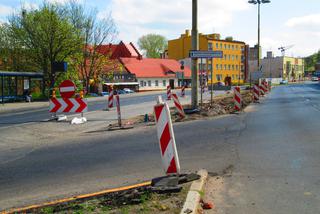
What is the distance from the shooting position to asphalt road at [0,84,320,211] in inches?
200

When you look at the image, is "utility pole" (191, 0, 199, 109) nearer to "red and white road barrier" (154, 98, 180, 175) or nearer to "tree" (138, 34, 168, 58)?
"red and white road barrier" (154, 98, 180, 175)

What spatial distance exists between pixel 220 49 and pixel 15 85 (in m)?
84.1

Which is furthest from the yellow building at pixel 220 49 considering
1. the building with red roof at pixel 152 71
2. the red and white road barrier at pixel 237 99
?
the red and white road barrier at pixel 237 99

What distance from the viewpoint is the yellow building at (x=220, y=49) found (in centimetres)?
10456

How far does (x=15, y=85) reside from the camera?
32875 millimetres

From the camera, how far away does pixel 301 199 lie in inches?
191

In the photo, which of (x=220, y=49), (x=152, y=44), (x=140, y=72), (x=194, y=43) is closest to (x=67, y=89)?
(x=194, y=43)

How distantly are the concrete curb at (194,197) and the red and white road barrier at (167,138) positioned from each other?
404 millimetres

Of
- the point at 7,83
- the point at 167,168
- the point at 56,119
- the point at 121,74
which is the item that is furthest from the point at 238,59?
the point at 167,168

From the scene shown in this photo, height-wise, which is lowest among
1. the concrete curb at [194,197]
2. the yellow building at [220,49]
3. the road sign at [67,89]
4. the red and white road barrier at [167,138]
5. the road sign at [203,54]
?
the concrete curb at [194,197]

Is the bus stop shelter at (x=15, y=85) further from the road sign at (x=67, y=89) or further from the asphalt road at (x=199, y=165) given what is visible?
the asphalt road at (x=199, y=165)

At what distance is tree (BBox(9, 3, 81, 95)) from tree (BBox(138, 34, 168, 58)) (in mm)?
66778

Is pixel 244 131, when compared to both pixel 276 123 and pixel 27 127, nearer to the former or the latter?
pixel 276 123

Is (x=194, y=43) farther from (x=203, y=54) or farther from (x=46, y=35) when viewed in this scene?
(x=46, y=35)
